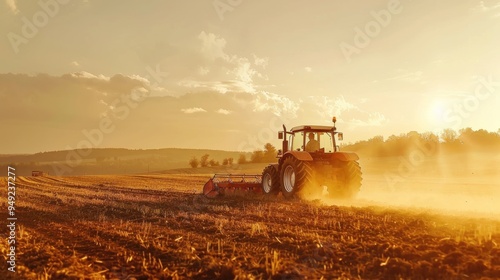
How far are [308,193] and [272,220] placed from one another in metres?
4.17

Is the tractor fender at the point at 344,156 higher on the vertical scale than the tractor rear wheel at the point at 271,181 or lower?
higher

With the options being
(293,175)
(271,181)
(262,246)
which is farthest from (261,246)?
(271,181)

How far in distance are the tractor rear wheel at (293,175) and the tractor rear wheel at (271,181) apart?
38 centimetres

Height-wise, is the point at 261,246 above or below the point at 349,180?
below

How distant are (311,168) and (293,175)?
660 mm

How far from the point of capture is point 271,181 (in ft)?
45.9

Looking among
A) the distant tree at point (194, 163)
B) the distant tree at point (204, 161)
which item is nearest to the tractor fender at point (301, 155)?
the distant tree at point (204, 161)

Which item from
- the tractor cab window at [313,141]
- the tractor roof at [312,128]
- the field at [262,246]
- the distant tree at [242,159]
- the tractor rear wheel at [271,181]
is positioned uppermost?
the distant tree at [242,159]

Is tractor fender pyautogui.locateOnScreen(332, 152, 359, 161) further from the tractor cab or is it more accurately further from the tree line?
the tree line

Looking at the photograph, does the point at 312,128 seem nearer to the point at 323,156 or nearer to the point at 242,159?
the point at 323,156

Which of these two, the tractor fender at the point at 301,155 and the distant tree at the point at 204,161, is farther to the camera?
the distant tree at the point at 204,161

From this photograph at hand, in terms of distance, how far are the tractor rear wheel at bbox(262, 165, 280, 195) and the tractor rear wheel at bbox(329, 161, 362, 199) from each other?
200 cm

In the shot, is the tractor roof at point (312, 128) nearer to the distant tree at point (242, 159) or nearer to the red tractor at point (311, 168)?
the red tractor at point (311, 168)

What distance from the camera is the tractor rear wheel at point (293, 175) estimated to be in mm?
12422
